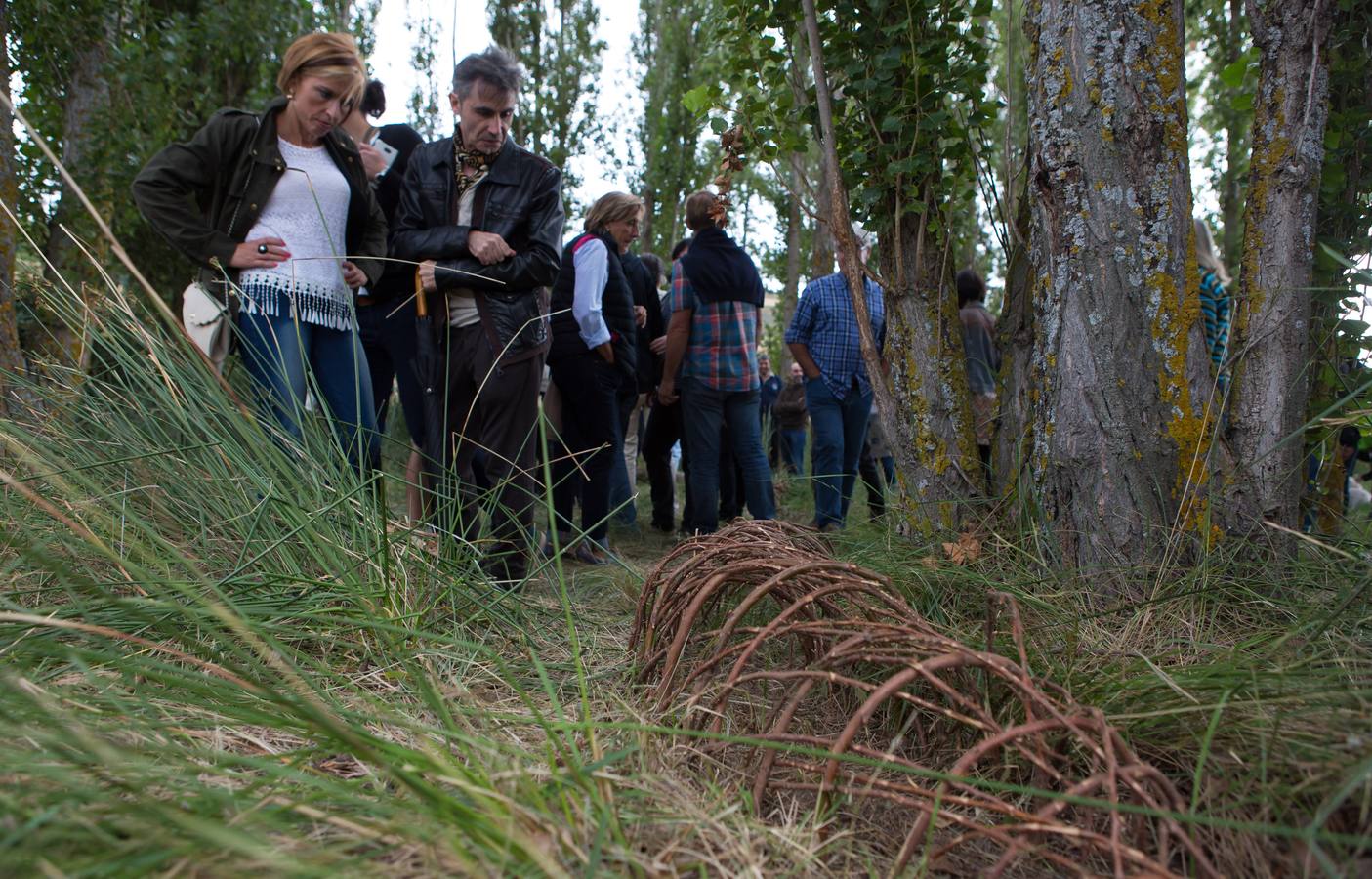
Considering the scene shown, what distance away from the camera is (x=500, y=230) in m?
3.14

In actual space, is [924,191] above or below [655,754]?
above

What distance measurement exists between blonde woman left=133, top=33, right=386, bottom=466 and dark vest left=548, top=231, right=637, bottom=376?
122cm

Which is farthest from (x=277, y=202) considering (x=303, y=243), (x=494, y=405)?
(x=494, y=405)

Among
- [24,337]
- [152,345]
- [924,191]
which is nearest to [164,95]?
[24,337]

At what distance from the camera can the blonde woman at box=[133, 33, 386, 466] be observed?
2938 mm

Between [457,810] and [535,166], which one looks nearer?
[457,810]

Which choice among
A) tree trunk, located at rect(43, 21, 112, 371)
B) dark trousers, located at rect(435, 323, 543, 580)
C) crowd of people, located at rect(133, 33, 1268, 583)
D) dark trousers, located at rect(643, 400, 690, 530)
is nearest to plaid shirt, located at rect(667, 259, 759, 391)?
crowd of people, located at rect(133, 33, 1268, 583)

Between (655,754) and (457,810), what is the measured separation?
0.48 meters

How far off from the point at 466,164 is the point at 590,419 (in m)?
1.51

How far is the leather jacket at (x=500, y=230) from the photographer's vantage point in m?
3.09

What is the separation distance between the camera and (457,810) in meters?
1.02

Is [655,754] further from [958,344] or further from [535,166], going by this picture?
[535,166]

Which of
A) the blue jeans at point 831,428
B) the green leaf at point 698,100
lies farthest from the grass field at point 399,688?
the blue jeans at point 831,428

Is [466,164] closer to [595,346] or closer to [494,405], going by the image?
[494,405]
